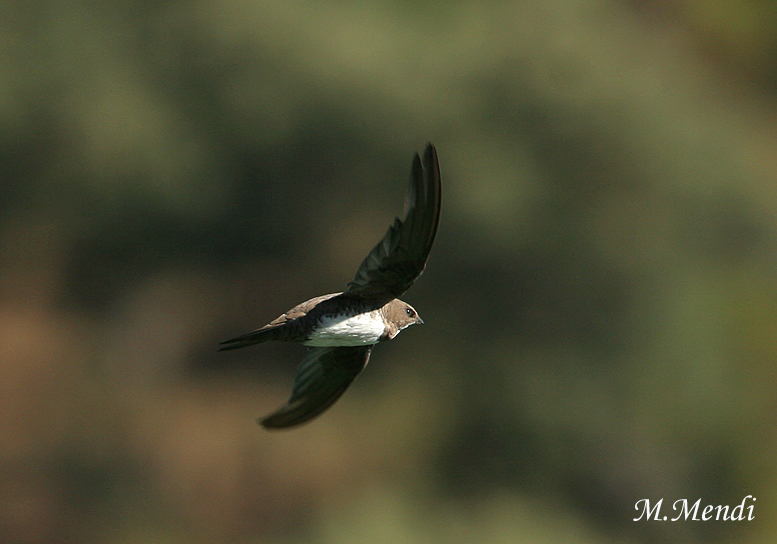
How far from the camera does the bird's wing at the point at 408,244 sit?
231 centimetres

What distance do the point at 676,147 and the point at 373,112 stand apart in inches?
151

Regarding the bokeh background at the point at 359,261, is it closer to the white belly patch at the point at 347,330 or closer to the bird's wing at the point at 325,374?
the bird's wing at the point at 325,374

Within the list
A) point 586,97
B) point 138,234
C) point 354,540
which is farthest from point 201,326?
point 586,97

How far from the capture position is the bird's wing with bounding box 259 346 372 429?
310cm

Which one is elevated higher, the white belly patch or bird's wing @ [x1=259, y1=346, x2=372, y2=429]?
the white belly patch

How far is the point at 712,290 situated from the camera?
10.4m

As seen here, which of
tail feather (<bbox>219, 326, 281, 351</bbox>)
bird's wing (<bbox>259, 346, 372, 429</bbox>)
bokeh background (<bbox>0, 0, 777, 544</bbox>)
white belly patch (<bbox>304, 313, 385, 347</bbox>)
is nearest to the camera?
tail feather (<bbox>219, 326, 281, 351</bbox>)

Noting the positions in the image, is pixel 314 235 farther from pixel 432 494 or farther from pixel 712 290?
pixel 712 290

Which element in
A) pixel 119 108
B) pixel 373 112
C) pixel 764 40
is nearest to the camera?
pixel 373 112
